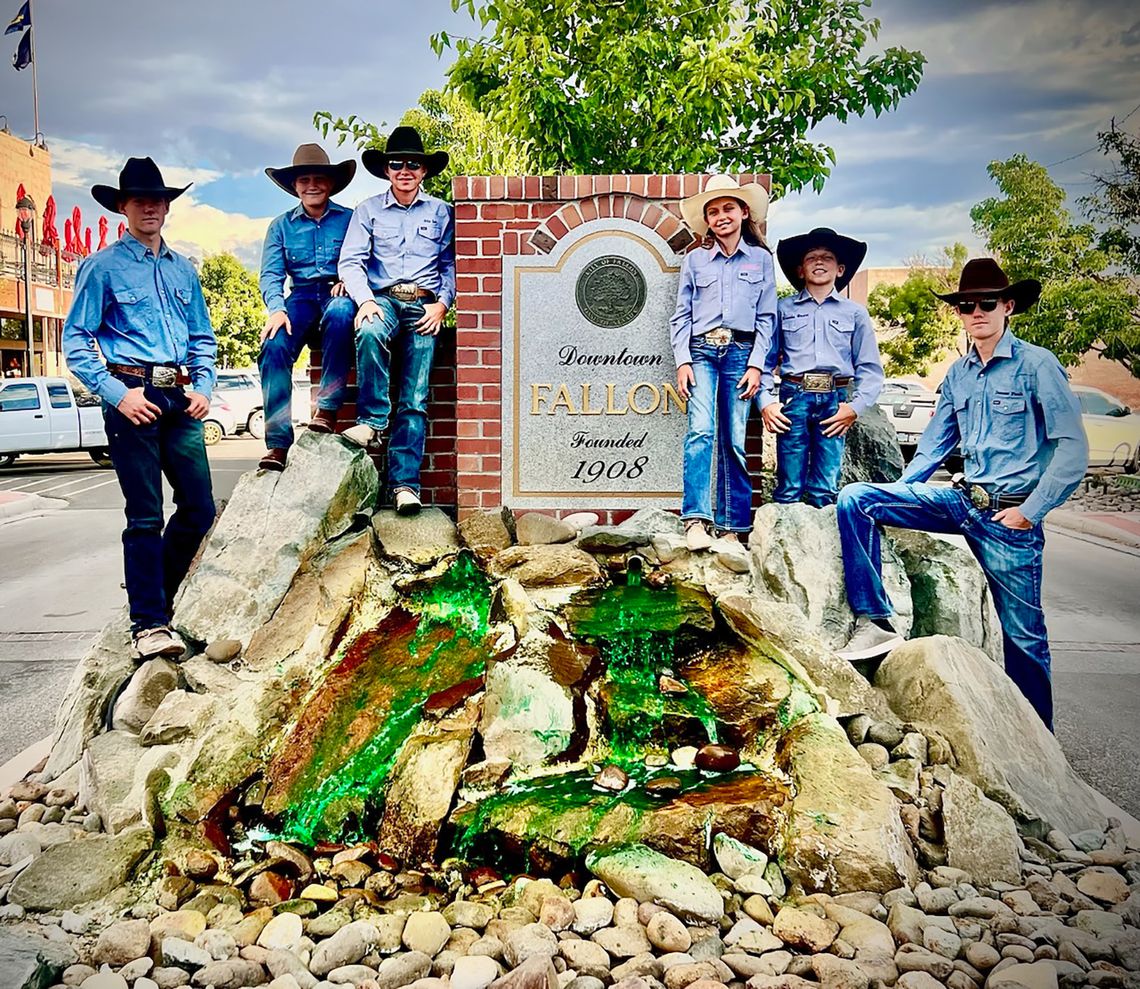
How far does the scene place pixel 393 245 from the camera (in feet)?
16.7

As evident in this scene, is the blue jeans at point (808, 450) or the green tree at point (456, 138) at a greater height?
the green tree at point (456, 138)

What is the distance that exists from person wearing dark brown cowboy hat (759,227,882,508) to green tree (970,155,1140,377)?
0.88m

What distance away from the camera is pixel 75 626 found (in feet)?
23.0

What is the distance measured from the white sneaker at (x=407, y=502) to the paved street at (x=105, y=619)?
7.19 feet

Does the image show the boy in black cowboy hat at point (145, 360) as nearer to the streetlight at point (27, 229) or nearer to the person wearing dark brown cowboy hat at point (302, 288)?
the person wearing dark brown cowboy hat at point (302, 288)

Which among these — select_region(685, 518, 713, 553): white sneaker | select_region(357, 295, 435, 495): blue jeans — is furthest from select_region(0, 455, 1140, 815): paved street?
select_region(357, 295, 435, 495): blue jeans

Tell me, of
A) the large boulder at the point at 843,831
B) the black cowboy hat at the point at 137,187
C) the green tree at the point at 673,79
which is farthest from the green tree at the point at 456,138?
the large boulder at the point at 843,831

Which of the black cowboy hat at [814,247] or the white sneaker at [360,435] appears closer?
the black cowboy hat at [814,247]

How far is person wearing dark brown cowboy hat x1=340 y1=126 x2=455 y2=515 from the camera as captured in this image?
197 inches

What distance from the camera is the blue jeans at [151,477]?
4.51m

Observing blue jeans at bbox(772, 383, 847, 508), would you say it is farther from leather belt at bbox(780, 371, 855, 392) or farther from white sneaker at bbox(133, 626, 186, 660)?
white sneaker at bbox(133, 626, 186, 660)

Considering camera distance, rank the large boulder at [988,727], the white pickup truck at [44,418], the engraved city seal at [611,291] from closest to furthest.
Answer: the large boulder at [988,727] < the engraved city seal at [611,291] < the white pickup truck at [44,418]

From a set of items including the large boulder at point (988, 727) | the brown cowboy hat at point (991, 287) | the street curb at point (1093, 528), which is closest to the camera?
the large boulder at point (988, 727)

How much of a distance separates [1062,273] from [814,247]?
139 cm
